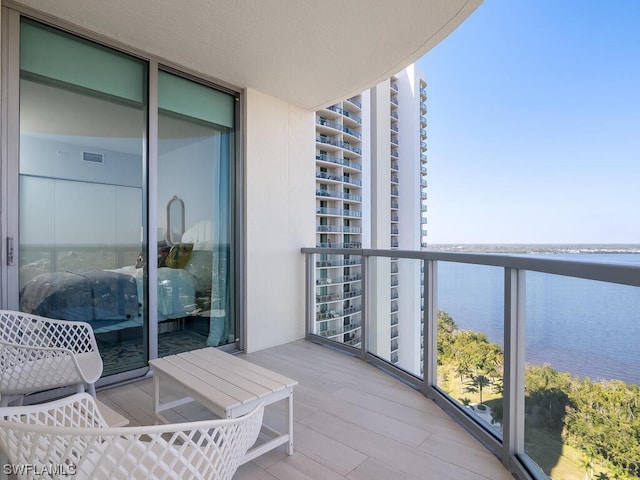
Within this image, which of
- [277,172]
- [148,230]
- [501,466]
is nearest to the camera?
[501,466]

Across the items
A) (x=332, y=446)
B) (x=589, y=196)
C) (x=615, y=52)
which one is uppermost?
(x=615, y=52)

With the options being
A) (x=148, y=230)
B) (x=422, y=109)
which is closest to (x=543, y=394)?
(x=148, y=230)

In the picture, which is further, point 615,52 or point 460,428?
point 615,52

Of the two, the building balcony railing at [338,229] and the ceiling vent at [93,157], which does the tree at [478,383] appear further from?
the building balcony railing at [338,229]

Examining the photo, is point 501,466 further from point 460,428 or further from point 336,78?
point 336,78

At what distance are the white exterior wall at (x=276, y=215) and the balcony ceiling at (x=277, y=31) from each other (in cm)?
60

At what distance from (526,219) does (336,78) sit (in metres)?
10.9

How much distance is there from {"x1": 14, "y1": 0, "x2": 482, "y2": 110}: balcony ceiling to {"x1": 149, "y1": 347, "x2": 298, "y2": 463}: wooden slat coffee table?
2.31 meters

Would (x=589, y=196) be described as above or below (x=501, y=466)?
above

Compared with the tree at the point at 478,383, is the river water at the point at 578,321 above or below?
above

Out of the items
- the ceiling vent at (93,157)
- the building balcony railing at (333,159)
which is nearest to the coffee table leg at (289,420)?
the ceiling vent at (93,157)

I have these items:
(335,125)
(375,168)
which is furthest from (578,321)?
(375,168)

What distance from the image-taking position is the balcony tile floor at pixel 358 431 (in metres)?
1.68

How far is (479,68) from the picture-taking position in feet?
47.2
